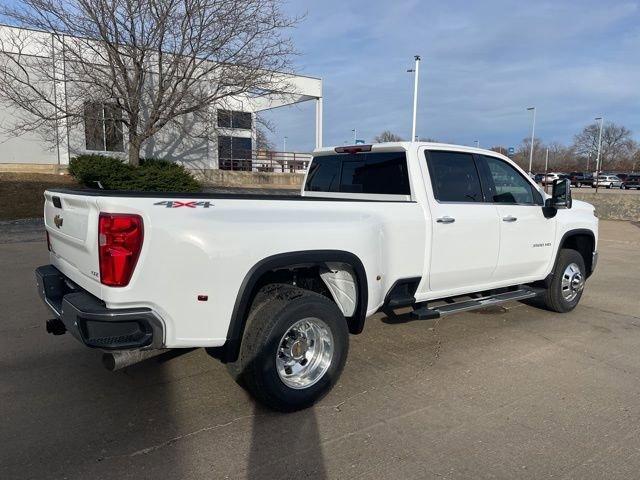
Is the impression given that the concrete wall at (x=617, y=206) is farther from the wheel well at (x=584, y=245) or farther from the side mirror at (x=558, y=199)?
the side mirror at (x=558, y=199)

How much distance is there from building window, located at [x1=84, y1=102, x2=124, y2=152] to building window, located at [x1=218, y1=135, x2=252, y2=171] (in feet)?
20.2

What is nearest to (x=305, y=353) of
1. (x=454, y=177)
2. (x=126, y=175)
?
(x=454, y=177)

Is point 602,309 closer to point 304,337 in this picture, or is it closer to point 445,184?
point 445,184

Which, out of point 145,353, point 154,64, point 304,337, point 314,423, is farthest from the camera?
point 154,64

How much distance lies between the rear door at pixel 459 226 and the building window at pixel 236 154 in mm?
Answer: 23175

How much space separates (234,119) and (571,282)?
17032mm

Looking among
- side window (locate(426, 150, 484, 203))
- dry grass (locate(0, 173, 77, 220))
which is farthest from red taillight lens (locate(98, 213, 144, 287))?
dry grass (locate(0, 173, 77, 220))

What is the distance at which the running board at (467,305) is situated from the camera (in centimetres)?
452

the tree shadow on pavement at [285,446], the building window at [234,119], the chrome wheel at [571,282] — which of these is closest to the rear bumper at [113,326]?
the tree shadow on pavement at [285,446]

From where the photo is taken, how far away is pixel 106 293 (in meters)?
2.96

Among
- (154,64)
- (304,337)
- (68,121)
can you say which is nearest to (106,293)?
(304,337)

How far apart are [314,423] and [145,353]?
1216 mm

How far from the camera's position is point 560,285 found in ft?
20.0

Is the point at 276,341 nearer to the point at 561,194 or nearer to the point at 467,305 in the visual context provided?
the point at 467,305
